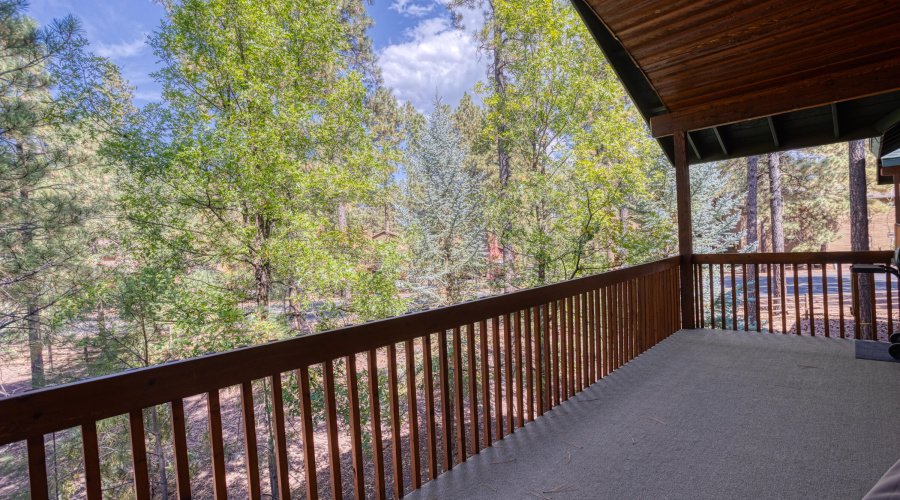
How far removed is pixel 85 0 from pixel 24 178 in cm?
997

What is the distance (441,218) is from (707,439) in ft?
34.2

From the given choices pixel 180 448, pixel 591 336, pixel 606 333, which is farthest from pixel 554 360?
pixel 180 448

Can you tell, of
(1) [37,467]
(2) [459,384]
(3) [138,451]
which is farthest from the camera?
(2) [459,384]

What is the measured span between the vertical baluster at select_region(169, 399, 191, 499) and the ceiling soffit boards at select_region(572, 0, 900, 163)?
3309 millimetres

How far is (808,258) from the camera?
4.48m

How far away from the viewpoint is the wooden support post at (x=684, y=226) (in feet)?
15.6

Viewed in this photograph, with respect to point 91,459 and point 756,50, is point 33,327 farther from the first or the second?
point 756,50

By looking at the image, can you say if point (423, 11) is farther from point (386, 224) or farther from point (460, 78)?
point (386, 224)

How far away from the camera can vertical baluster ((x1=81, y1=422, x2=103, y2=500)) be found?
105cm

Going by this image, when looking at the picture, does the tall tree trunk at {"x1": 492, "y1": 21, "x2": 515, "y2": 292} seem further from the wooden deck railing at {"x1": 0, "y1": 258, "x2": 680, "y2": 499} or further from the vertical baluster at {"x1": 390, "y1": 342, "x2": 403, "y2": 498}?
the vertical baluster at {"x1": 390, "y1": 342, "x2": 403, "y2": 498}

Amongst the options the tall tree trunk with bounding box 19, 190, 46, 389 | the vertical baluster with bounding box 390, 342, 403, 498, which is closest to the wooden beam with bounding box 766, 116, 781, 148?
the vertical baluster with bounding box 390, 342, 403, 498

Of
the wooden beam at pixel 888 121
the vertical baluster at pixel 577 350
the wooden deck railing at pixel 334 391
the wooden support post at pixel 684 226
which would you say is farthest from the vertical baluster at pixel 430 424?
the wooden beam at pixel 888 121

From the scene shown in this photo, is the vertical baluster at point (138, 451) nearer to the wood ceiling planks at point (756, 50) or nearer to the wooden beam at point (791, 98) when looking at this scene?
the wood ceiling planks at point (756, 50)

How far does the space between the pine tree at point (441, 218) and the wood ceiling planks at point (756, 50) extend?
26.1ft
